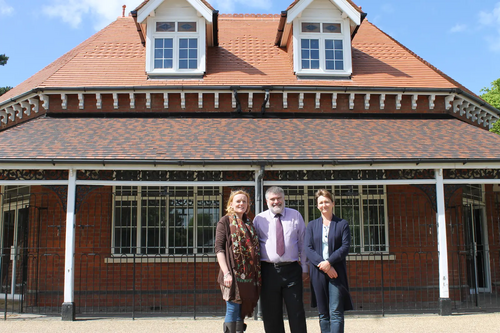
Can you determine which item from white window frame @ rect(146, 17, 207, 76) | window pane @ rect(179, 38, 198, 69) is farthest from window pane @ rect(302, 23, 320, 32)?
window pane @ rect(179, 38, 198, 69)

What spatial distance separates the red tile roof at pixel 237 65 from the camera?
1209 centimetres

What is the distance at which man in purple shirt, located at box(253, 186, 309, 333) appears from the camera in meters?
5.22

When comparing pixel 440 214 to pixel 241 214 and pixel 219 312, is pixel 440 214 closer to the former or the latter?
pixel 219 312

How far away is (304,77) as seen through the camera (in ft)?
41.0

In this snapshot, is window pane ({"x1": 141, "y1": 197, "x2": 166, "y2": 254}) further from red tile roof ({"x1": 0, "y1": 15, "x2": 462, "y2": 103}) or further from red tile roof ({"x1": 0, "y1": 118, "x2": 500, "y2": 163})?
red tile roof ({"x1": 0, "y1": 15, "x2": 462, "y2": 103})

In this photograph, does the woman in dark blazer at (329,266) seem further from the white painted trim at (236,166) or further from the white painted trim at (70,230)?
the white painted trim at (70,230)

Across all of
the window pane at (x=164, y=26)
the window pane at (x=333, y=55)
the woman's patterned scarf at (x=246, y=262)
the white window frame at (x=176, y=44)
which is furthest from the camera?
the window pane at (x=333, y=55)

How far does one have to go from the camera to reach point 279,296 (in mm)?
5250

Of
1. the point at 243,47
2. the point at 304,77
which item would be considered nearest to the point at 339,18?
the point at 304,77

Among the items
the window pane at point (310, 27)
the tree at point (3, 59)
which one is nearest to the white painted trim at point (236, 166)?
the window pane at point (310, 27)

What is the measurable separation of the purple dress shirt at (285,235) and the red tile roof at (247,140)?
10.9 feet

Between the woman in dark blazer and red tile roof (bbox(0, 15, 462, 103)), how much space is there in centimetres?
686

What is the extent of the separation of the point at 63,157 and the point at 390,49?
32.9 ft

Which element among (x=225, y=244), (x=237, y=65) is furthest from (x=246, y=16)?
(x=225, y=244)
